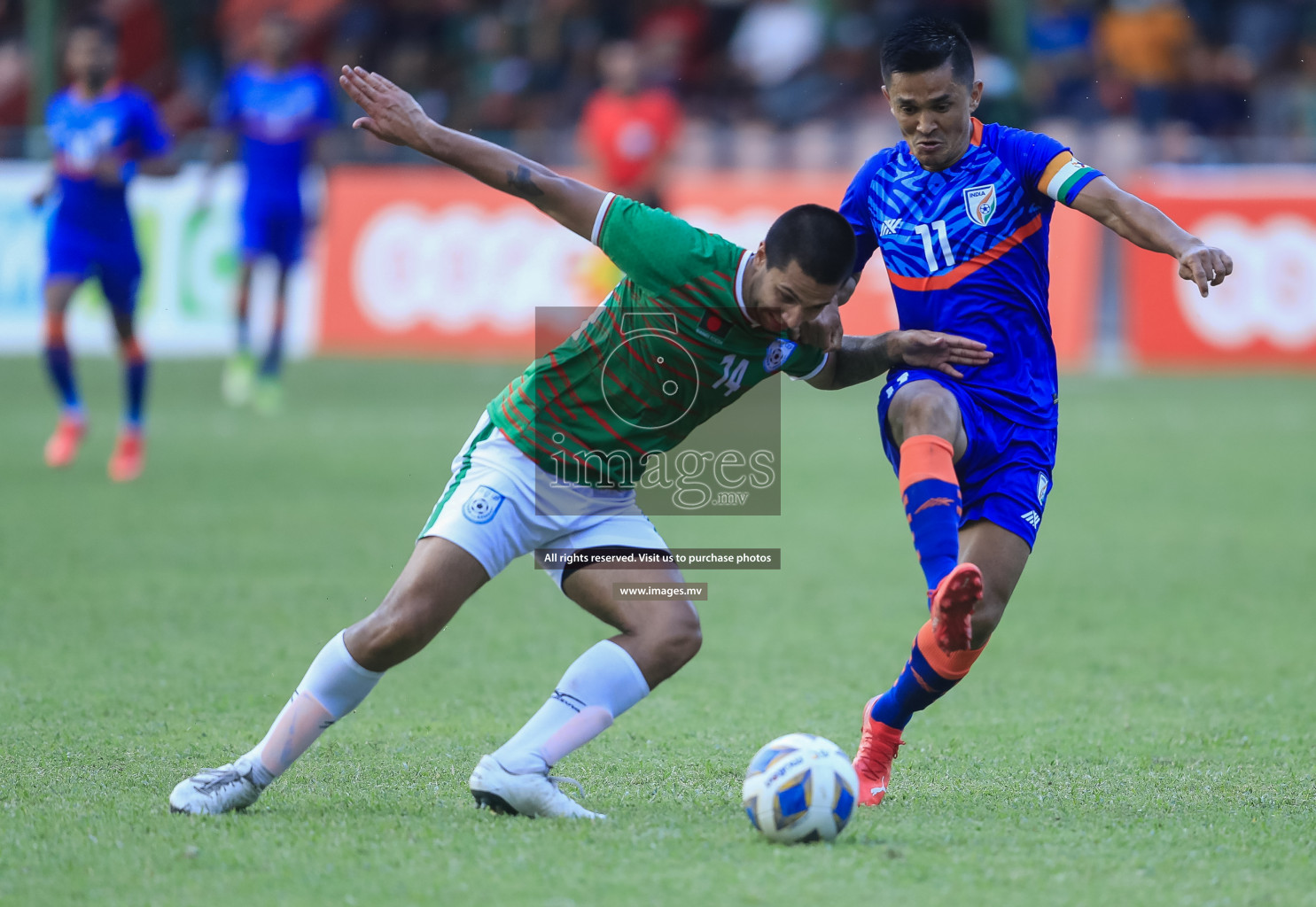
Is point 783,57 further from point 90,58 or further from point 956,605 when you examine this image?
point 956,605

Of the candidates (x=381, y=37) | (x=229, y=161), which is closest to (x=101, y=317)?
(x=229, y=161)

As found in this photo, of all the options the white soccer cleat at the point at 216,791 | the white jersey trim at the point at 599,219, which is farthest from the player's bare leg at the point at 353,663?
the white jersey trim at the point at 599,219

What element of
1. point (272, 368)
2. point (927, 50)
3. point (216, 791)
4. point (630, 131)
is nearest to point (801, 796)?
point (216, 791)

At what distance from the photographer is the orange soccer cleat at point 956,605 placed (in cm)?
382

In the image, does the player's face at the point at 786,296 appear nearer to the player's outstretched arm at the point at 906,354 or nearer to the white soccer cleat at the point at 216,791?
the player's outstretched arm at the point at 906,354

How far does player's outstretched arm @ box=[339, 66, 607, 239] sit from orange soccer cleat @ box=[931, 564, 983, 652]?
4.07 ft

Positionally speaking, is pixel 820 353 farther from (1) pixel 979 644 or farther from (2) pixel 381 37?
(2) pixel 381 37

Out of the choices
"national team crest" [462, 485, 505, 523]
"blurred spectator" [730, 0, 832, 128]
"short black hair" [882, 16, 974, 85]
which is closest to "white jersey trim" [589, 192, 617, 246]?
"national team crest" [462, 485, 505, 523]

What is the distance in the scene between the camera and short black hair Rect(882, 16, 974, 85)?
14.5 feet

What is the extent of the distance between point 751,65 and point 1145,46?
4.83 metres

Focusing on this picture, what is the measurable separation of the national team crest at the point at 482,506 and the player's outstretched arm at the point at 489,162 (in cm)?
70

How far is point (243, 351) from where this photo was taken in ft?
44.9

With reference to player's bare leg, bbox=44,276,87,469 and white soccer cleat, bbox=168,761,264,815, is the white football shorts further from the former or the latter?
player's bare leg, bbox=44,276,87,469

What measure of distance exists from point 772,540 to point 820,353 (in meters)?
4.92
